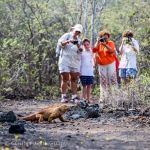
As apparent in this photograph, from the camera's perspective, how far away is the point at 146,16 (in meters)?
15.9

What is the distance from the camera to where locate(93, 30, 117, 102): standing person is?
1188cm

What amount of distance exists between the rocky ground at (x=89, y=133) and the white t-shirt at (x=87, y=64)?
1.92m

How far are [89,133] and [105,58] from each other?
4631 mm

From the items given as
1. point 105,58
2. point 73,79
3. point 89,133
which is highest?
point 105,58

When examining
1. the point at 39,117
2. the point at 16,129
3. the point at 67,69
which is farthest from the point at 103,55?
the point at 16,129

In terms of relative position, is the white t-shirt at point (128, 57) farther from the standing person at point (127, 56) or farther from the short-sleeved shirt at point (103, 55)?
the short-sleeved shirt at point (103, 55)

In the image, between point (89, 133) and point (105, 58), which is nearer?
point (89, 133)

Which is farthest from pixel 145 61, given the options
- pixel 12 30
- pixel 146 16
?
pixel 12 30

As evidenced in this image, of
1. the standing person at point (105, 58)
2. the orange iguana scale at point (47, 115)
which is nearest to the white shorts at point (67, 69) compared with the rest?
the standing person at point (105, 58)

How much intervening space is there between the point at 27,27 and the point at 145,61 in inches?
151

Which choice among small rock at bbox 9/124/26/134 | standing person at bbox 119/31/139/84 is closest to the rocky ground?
small rock at bbox 9/124/26/134

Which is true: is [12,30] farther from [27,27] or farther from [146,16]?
[146,16]

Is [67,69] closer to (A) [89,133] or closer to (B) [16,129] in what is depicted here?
(A) [89,133]

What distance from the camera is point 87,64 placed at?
483 inches
